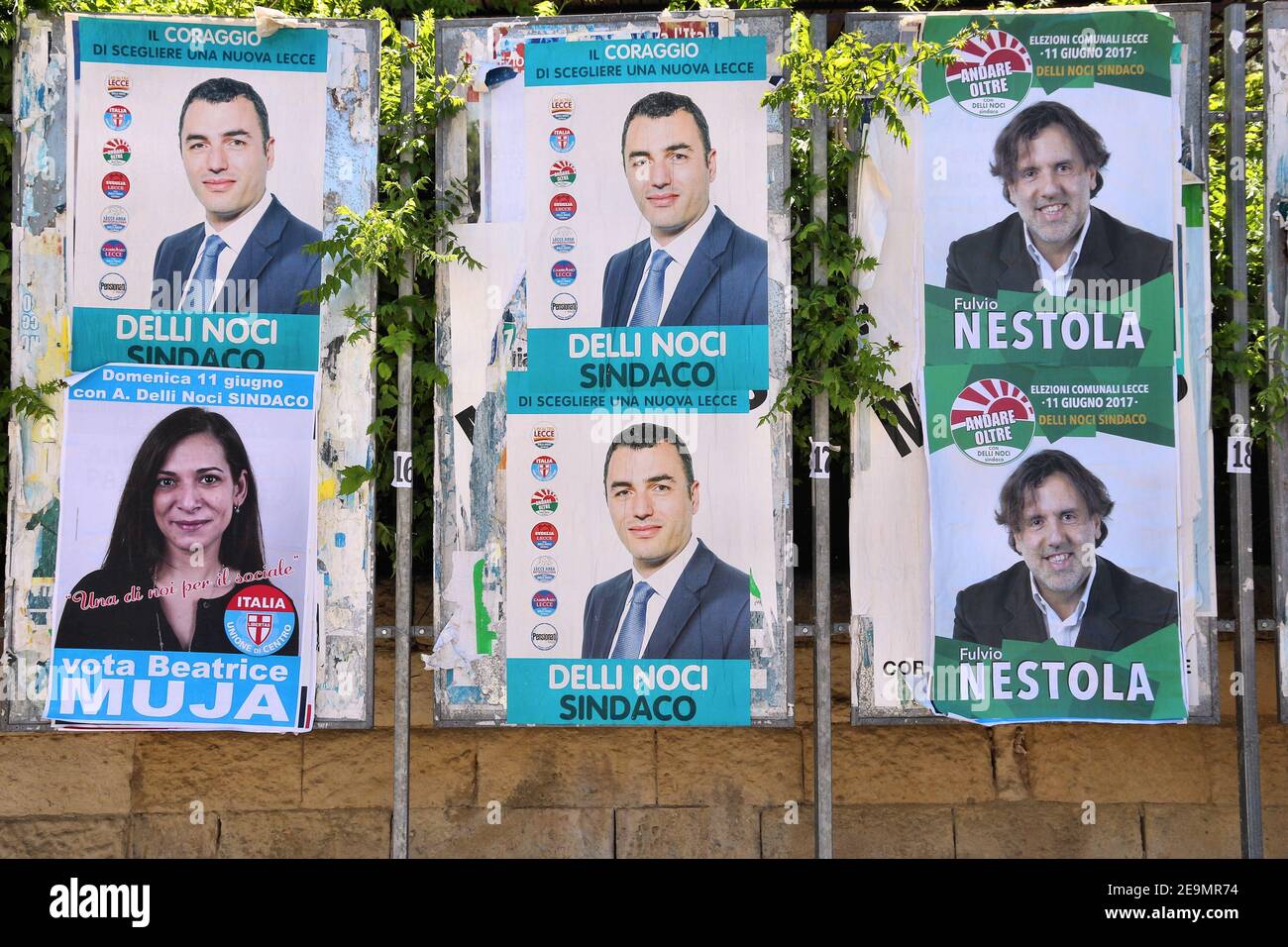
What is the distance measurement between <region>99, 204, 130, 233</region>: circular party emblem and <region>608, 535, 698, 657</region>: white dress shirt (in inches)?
104

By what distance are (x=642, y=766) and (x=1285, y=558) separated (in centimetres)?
293

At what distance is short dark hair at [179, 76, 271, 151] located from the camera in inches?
201

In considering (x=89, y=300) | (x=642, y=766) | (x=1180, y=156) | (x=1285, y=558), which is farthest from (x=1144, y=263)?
(x=89, y=300)

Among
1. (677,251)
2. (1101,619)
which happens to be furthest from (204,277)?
(1101,619)

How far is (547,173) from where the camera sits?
5094 mm

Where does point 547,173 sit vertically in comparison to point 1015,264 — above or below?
above

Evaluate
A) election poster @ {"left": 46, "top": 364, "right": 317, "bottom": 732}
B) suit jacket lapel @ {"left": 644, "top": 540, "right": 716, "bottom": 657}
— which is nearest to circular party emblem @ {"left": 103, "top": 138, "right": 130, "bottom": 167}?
election poster @ {"left": 46, "top": 364, "right": 317, "bottom": 732}

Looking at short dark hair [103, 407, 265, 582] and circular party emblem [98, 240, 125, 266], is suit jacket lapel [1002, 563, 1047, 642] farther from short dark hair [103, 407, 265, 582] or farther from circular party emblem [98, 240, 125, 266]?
circular party emblem [98, 240, 125, 266]

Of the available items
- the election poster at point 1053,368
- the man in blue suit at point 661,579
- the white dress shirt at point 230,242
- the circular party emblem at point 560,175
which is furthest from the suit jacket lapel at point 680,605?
the white dress shirt at point 230,242

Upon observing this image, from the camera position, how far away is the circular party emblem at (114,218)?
5055 mm

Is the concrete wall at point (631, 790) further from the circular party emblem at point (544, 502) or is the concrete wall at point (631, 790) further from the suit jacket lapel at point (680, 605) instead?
the circular party emblem at point (544, 502)

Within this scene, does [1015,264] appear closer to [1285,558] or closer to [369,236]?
[1285,558]

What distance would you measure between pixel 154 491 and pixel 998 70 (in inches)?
155

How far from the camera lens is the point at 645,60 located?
509 cm
